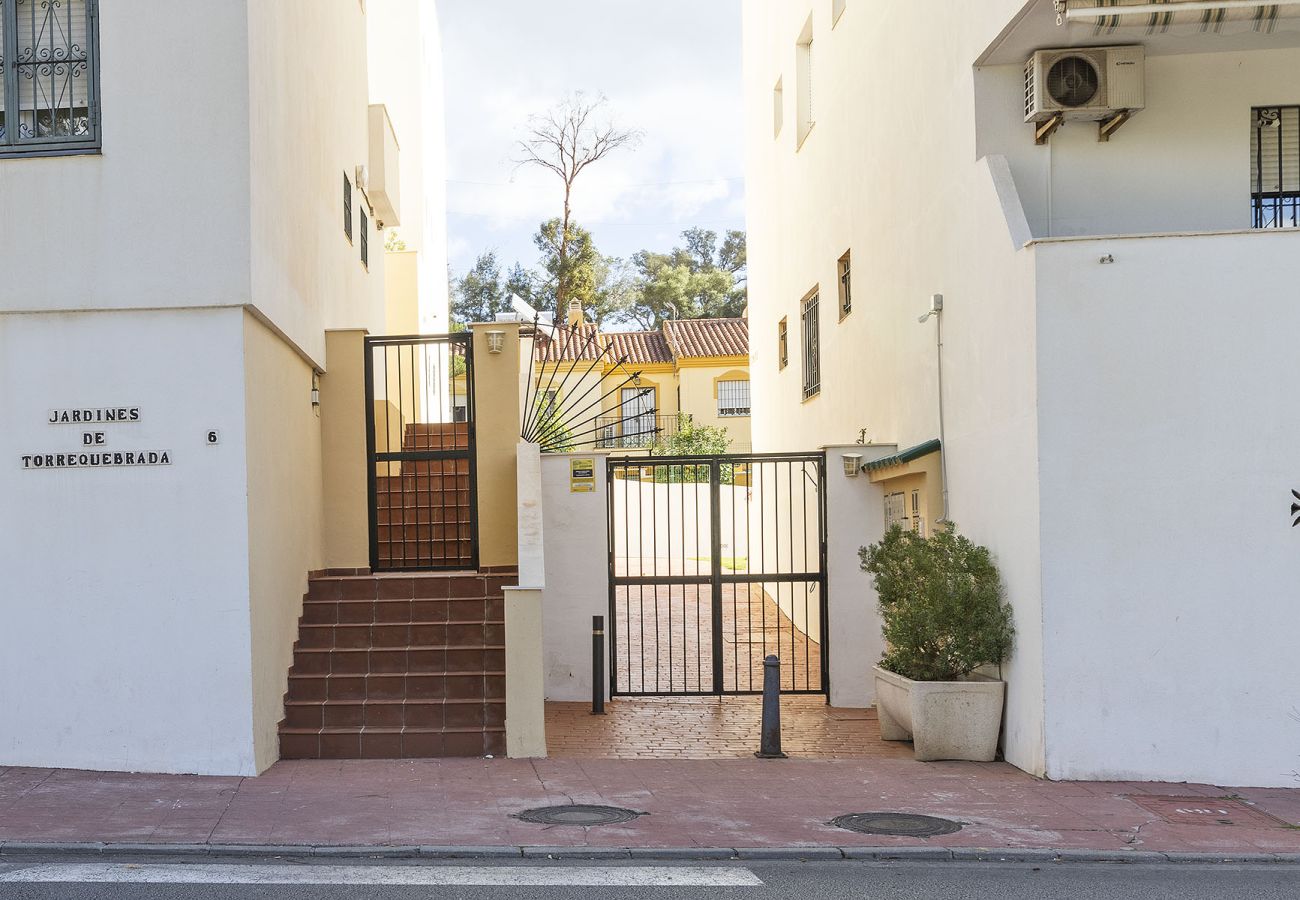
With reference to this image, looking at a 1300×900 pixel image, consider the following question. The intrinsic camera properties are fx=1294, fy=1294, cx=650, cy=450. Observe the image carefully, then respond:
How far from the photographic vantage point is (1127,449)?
31.7ft

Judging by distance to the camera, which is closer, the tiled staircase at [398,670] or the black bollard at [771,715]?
the tiled staircase at [398,670]

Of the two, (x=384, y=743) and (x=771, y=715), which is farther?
(x=771, y=715)

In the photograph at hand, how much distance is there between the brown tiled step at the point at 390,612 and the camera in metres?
11.9

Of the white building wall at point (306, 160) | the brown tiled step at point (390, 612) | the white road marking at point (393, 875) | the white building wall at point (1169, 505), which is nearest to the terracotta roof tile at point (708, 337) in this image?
→ the white building wall at point (306, 160)

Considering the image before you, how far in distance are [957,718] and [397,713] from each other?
15.2ft

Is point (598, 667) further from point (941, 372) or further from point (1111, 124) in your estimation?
point (1111, 124)

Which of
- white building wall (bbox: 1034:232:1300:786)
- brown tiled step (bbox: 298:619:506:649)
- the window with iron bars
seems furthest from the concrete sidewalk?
the window with iron bars

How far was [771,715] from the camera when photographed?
1104 centimetres

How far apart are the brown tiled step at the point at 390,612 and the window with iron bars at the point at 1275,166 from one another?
7.84m

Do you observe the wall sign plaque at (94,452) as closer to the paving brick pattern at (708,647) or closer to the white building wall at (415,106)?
the paving brick pattern at (708,647)

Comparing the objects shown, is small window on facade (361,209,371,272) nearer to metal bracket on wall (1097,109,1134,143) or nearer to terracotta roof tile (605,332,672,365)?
metal bracket on wall (1097,109,1134,143)

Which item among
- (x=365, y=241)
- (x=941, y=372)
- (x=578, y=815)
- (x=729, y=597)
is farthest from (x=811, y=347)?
(x=578, y=815)

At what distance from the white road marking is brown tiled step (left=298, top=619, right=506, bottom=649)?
4.46 metres

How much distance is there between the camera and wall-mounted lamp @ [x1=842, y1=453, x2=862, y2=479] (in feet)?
45.5
